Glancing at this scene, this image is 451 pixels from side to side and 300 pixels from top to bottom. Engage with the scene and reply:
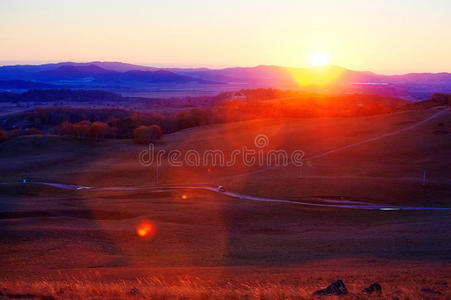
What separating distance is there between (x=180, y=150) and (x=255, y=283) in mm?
58335

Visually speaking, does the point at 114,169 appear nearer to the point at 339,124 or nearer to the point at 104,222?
the point at 104,222

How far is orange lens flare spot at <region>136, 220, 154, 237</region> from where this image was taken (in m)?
23.5

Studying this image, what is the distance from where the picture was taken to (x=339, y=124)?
83.2 m
